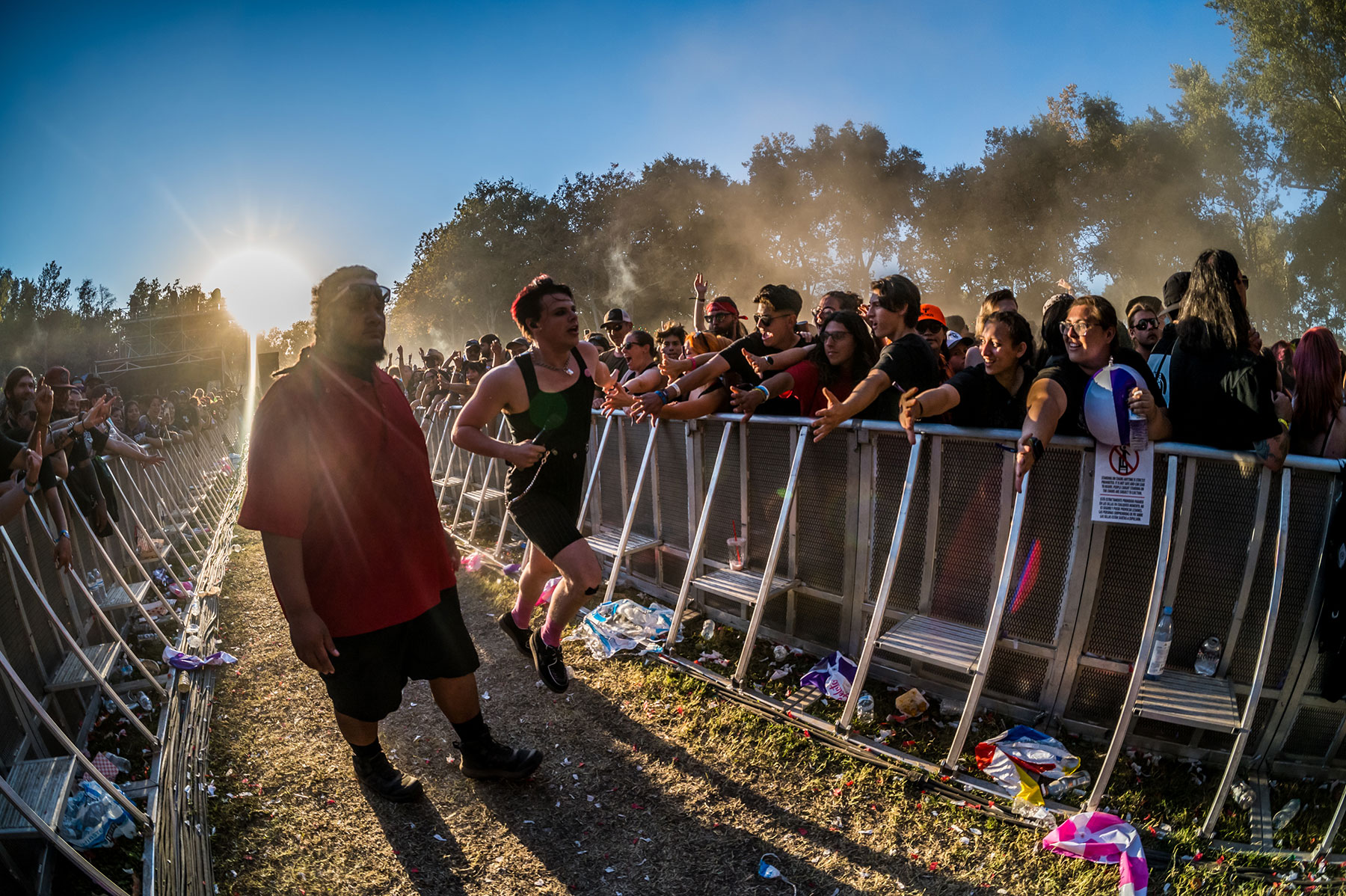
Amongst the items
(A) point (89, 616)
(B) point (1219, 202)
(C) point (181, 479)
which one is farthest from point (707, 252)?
(A) point (89, 616)

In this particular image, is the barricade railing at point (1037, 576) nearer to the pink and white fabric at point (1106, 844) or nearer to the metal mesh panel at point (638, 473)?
the pink and white fabric at point (1106, 844)

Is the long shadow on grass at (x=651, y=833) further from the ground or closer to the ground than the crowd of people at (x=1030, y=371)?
closer to the ground

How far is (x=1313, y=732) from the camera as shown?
3.22 m

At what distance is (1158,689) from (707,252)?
33.3 m

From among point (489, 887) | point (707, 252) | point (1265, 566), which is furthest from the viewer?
point (707, 252)

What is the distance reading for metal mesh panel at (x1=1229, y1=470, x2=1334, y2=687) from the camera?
3.10 m

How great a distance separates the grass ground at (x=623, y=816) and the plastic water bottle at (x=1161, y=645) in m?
0.45

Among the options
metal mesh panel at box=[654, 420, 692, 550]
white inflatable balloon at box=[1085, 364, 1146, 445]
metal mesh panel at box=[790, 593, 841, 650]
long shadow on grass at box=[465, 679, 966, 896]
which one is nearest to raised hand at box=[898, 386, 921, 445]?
white inflatable balloon at box=[1085, 364, 1146, 445]

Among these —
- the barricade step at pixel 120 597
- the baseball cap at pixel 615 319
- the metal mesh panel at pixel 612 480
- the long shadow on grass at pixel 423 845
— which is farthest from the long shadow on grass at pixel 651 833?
the baseball cap at pixel 615 319

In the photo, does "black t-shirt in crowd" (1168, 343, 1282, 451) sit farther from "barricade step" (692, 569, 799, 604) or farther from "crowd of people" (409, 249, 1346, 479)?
"barricade step" (692, 569, 799, 604)

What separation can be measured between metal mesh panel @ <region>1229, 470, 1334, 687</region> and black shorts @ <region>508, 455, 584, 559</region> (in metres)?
3.18

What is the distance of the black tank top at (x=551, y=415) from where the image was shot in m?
4.26

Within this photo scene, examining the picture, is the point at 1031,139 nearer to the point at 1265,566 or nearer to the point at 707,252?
the point at 707,252

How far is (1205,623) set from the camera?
3.35 meters
